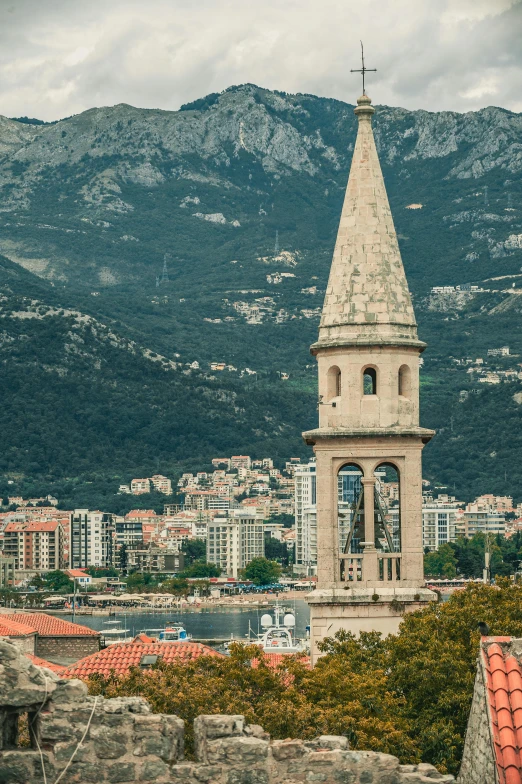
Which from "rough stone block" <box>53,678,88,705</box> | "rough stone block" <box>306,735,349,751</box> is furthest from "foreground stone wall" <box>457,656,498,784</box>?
"rough stone block" <box>53,678,88,705</box>

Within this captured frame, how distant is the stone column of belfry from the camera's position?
2655 cm

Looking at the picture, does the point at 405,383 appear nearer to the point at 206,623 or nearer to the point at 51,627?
the point at 51,627

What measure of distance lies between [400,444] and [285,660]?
420 cm

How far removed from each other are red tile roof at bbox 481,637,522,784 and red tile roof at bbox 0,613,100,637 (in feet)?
126

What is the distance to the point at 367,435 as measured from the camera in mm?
26906

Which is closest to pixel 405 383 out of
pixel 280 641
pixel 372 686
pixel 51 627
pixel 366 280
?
pixel 366 280

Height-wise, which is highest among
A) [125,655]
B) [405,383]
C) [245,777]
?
[405,383]

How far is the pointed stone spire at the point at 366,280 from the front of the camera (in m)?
27.4

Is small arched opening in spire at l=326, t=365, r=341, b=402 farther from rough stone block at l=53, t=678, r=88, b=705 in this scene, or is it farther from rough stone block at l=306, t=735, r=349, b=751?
rough stone block at l=53, t=678, r=88, b=705

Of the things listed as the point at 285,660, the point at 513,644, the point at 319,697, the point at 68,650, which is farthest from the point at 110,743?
the point at 68,650

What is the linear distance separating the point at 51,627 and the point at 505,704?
42582mm

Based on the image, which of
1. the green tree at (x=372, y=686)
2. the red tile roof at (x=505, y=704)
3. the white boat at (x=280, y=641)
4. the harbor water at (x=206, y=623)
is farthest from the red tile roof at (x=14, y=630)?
the harbor water at (x=206, y=623)

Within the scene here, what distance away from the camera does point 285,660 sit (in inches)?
950

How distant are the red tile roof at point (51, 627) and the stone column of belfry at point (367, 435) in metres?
26.8
